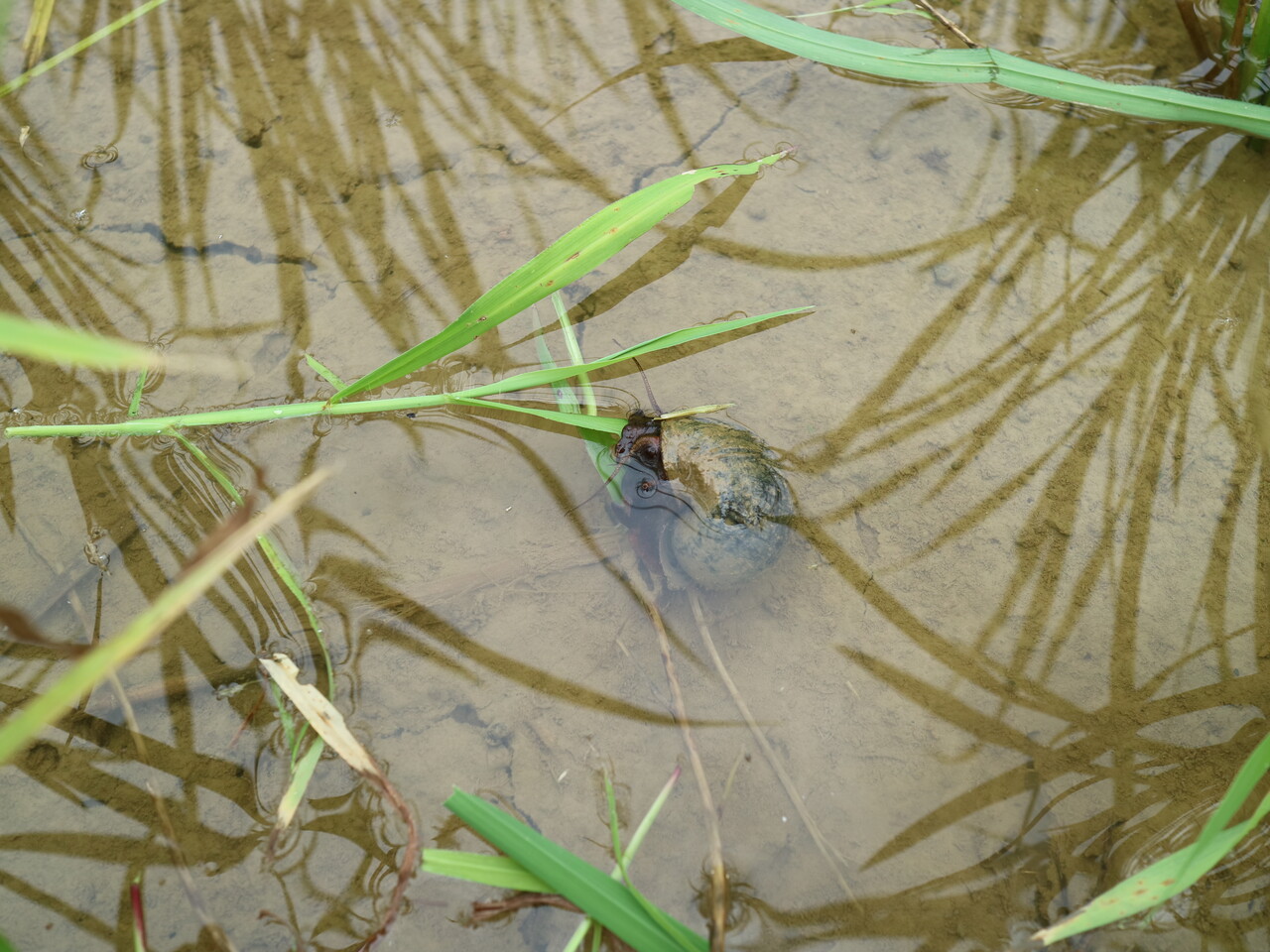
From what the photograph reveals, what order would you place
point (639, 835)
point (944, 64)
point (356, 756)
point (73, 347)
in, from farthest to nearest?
point (944, 64)
point (356, 756)
point (639, 835)
point (73, 347)

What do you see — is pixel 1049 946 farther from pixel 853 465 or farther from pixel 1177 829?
pixel 853 465

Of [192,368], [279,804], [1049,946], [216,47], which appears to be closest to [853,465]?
[1049,946]

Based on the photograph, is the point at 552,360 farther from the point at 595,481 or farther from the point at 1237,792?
the point at 1237,792

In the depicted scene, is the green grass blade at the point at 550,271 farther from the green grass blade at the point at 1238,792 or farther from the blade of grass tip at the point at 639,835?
the green grass blade at the point at 1238,792

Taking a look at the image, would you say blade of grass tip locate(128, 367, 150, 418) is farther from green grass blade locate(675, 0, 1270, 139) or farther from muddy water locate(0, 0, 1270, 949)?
green grass blade locate(675, 0, 1270, 139)

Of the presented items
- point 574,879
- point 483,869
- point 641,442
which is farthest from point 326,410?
point 574,879

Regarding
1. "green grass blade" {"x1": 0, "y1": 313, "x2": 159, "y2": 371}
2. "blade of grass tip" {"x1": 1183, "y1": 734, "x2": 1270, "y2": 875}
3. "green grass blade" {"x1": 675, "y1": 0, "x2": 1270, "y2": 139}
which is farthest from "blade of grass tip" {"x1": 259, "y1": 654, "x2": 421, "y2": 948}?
"green grass blade" {"x1": 675, "y1": 0, "x2": 1270, "y2": 139}

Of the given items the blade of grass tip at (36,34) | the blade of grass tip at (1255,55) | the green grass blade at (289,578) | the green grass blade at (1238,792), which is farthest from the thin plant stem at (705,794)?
the blade of grass tip at (36,34)
